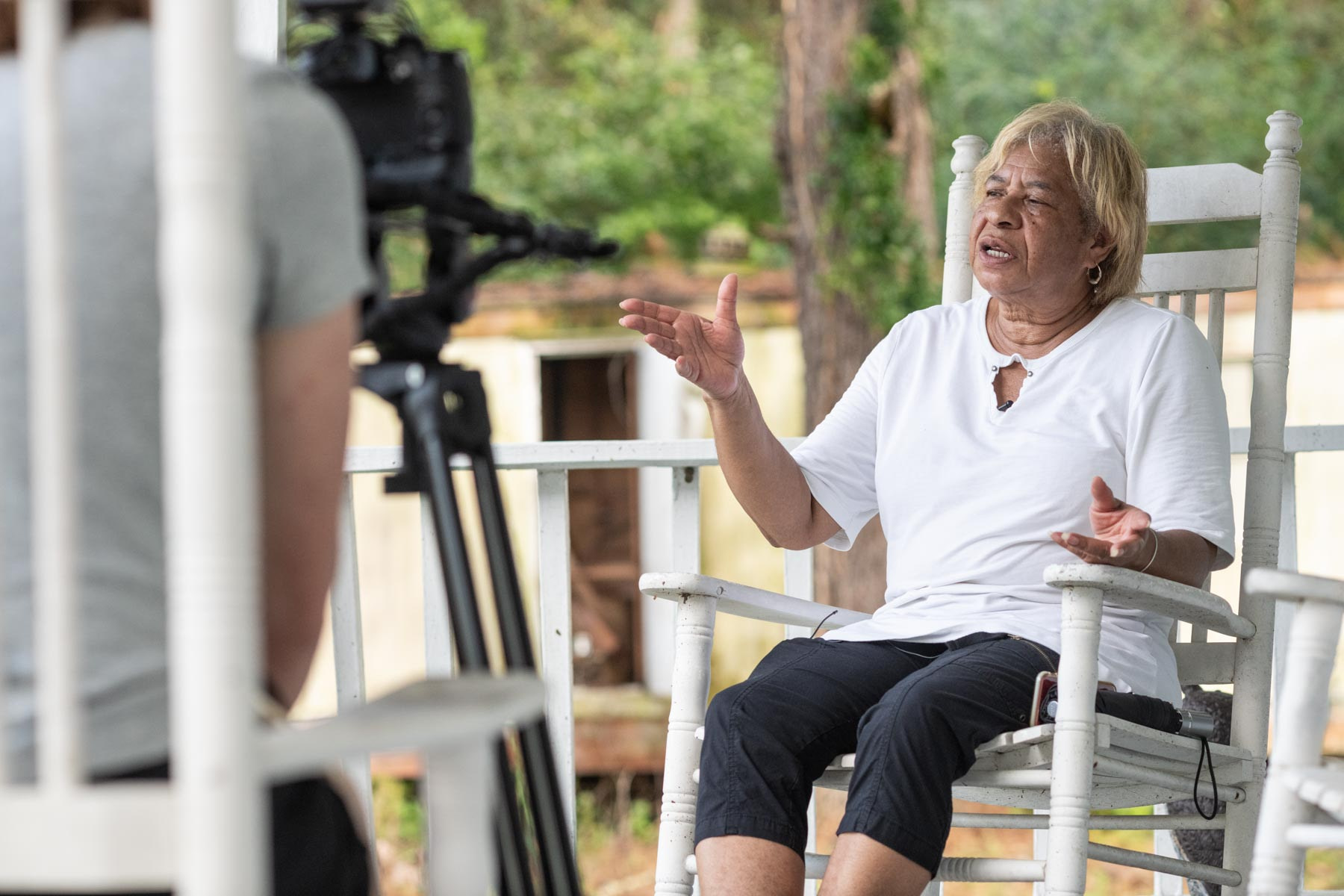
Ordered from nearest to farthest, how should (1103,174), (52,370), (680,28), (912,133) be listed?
(52,370)
(1103,174)
(912,133)
(680,28)

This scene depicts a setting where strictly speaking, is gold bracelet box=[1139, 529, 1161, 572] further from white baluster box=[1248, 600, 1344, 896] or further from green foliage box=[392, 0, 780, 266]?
green foliage box=[392, 0, 780, 266]

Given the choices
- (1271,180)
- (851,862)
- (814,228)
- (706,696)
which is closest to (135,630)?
(851,862)

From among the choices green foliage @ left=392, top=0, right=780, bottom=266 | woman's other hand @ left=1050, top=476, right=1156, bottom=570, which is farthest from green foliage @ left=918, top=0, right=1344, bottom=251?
woman's other hand @ left=1050, top=476, right=1156, bottom=570

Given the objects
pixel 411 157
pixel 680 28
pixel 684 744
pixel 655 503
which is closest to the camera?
pixel 411 157

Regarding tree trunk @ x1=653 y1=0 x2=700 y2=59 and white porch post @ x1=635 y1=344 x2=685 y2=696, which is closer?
white porch post @ x1=635 y1=344 x2=685 y2=696

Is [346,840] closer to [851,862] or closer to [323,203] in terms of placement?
[323,203]

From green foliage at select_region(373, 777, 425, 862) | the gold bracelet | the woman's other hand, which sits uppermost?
the woman's other hand

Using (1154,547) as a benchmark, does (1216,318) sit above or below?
above

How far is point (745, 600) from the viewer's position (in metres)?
2.08

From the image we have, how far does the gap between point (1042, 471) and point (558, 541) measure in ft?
2.72

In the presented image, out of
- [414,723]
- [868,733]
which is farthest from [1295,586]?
[414,723]

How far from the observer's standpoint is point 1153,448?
1979 mm

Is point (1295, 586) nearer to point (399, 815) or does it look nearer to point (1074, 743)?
point (1074, 743)

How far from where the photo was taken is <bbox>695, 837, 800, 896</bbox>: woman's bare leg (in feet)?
5.65
